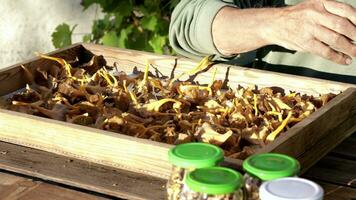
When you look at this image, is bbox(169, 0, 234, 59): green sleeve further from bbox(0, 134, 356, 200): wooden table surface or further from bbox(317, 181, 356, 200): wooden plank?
bbox(317, 181, 356, 200): wooden plank

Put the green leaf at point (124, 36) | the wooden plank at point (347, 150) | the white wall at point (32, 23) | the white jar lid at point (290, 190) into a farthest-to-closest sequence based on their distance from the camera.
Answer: the white wall at point (32, 23) → the green leaf at point (124, 36) → the wooden plank at point (347, 150) → the white jar lid at point (290, 190)

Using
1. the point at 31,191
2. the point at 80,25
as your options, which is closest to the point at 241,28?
the point at 31,191

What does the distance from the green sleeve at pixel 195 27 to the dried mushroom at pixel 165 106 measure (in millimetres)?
88

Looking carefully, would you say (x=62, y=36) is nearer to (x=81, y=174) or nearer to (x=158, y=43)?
(x=158, y=43)

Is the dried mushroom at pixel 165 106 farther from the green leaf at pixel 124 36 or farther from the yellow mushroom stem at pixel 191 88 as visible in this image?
the green leaf at pixel 124 36

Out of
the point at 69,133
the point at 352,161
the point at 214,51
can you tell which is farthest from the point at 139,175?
the point at 214,51

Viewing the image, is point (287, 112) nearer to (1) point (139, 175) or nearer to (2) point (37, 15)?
(1) point (139, 175)

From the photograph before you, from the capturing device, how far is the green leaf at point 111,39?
3.38 meters

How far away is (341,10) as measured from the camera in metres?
1.63

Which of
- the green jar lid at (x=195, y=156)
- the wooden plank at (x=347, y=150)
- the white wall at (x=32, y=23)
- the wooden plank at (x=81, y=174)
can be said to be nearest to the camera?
the green jar lid at (x=195, y=156)

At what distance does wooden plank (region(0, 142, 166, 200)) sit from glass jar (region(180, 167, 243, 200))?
0.64ft

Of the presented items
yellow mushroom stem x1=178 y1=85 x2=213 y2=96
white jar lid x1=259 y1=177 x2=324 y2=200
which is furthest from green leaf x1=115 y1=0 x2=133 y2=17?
white jar lid x1=259 y1=177 x2=324 y2=200

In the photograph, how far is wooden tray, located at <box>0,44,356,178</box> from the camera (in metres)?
1.38

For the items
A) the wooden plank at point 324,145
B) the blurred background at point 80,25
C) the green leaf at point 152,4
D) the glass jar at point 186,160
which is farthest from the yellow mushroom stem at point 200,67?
the green leaf at point 152,4
